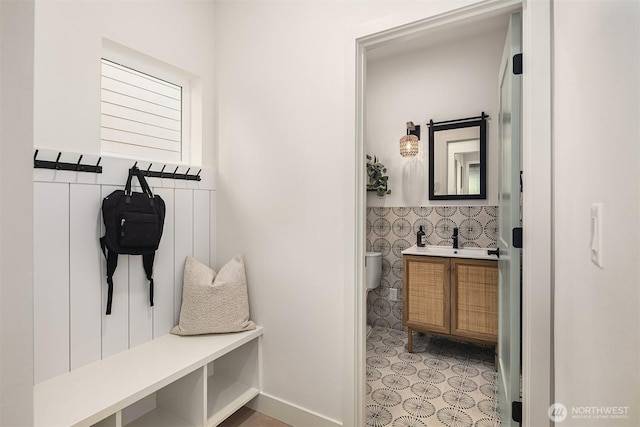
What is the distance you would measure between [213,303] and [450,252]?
1980 mm

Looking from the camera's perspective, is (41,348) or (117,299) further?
(117,299)

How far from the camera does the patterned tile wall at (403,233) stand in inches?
115

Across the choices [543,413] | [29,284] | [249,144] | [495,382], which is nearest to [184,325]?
[249,144]

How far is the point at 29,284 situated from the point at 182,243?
1496 mm

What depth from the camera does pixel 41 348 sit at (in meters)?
1.38

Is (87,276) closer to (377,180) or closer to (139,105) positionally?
(139,105)

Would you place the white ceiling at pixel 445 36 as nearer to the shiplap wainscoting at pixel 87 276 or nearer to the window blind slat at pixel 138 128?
the window blind slat at pixel 138 128

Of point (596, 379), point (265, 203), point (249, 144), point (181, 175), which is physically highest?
point (249, 144)

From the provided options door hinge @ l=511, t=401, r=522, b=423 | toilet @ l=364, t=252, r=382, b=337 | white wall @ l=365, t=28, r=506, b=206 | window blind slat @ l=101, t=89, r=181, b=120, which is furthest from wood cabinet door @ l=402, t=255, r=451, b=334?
window blind slat @ l=101, t=89, r=181, b=120

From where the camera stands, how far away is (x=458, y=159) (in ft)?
9.97

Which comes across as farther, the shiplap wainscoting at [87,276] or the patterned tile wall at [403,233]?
the patterned tile wall at [403,233]

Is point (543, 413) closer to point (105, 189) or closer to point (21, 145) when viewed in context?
point (21, 145)

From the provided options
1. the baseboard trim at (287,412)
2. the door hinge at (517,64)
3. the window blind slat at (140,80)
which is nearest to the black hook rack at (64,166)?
the window blind slat at (140,80)

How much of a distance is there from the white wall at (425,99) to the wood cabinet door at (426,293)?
71 cm
